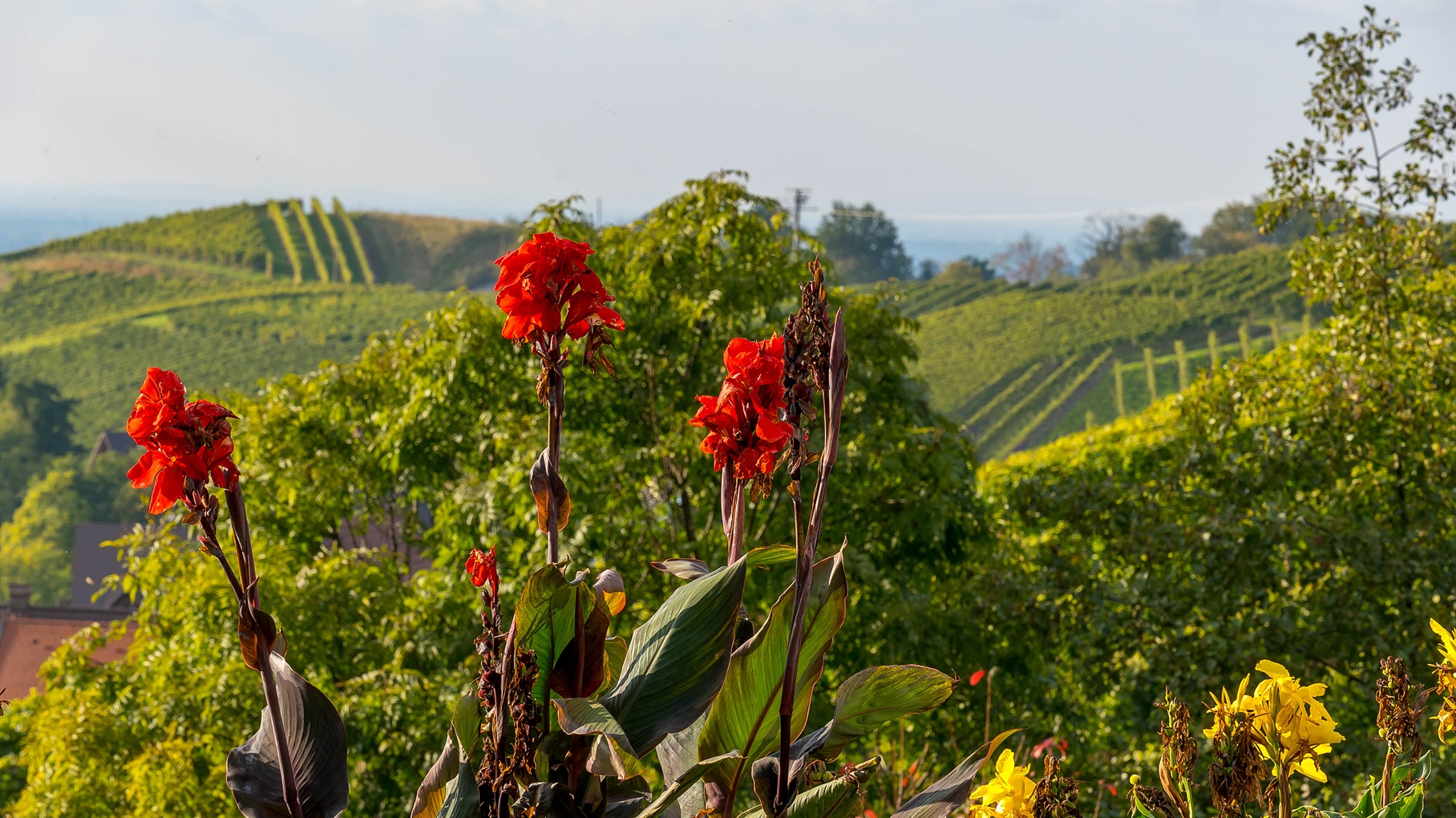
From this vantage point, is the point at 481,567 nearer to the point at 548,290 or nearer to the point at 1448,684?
the point at 548,290

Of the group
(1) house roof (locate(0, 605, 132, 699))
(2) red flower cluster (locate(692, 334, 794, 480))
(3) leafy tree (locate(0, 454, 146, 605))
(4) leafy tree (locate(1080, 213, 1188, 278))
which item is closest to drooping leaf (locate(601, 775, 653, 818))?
(2) red flower cluster (locate(692, 334, 794, 480))

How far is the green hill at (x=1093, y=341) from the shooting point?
93.4 feet

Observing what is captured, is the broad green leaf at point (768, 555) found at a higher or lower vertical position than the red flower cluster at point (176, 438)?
lower

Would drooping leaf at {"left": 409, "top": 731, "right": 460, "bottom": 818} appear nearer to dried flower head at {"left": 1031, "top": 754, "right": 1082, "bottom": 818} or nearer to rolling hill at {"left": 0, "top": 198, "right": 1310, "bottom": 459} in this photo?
dried flower head at {"left": 1031, "top": 754, "right": 1082, "bottom": 818}

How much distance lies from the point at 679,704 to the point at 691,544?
356 centimetres

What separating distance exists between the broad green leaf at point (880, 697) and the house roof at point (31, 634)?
1854 centimetres

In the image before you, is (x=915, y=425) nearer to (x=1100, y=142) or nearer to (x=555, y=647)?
(x=555, y=647)

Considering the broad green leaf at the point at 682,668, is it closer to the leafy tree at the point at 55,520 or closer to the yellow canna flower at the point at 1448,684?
the yellow canna flower at the point at 1448,684

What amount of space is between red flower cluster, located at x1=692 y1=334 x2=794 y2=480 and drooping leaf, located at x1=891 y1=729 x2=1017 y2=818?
339 millimetres

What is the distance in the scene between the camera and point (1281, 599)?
198 inches

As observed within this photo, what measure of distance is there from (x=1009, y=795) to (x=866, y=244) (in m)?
44.8

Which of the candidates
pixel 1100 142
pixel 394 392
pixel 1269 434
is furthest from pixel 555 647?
pixel 1100 142

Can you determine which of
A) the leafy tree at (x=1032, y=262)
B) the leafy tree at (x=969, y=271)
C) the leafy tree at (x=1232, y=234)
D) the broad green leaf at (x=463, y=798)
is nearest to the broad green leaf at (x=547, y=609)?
the broad green leaf at (x=463, y=798)

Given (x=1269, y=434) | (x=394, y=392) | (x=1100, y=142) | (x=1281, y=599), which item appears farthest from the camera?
(x=1100, y=142)
